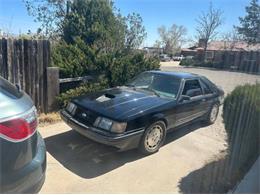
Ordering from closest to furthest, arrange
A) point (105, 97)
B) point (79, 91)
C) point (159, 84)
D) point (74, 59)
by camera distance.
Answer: point (105, 97)
point (159, 84)
point (79, 91)
point (74, 59)

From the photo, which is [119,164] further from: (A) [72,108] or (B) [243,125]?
(B) [243,125]

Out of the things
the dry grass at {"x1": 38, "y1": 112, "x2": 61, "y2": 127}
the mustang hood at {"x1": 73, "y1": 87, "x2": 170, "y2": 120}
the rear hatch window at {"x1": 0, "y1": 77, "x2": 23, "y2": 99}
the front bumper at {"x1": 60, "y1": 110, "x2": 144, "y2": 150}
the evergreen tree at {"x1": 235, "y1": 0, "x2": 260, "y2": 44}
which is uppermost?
the evergreen tree at {"x1": 235, "y1": 0, "x2": 260, "y2": 44}

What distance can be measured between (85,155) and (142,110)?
1.14 meters

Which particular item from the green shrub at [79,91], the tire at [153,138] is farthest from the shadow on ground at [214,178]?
the green shrub at [79,91]

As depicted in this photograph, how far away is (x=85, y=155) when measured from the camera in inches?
160

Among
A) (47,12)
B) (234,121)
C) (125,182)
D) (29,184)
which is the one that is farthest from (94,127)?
(47,12)

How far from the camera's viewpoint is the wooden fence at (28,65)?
4984 mm

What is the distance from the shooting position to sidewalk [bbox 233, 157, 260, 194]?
9.39ft

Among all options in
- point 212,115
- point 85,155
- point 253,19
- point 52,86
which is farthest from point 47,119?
point 253,19

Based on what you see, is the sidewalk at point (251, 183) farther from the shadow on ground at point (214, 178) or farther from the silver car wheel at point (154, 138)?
the silver car wheel at point (154, 138)

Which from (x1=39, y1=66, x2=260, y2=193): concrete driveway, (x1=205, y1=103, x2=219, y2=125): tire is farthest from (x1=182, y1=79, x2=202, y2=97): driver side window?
(x1=39, y1=66, x2=260, y2=193): concrete driveway

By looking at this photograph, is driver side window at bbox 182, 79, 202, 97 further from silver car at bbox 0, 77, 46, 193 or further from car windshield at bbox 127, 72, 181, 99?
silver car at bbox 0, 77, 46, 193

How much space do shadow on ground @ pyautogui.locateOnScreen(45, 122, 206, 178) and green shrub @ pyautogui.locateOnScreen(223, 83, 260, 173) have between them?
1.41 meters

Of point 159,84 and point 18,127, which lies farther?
point 159,84
